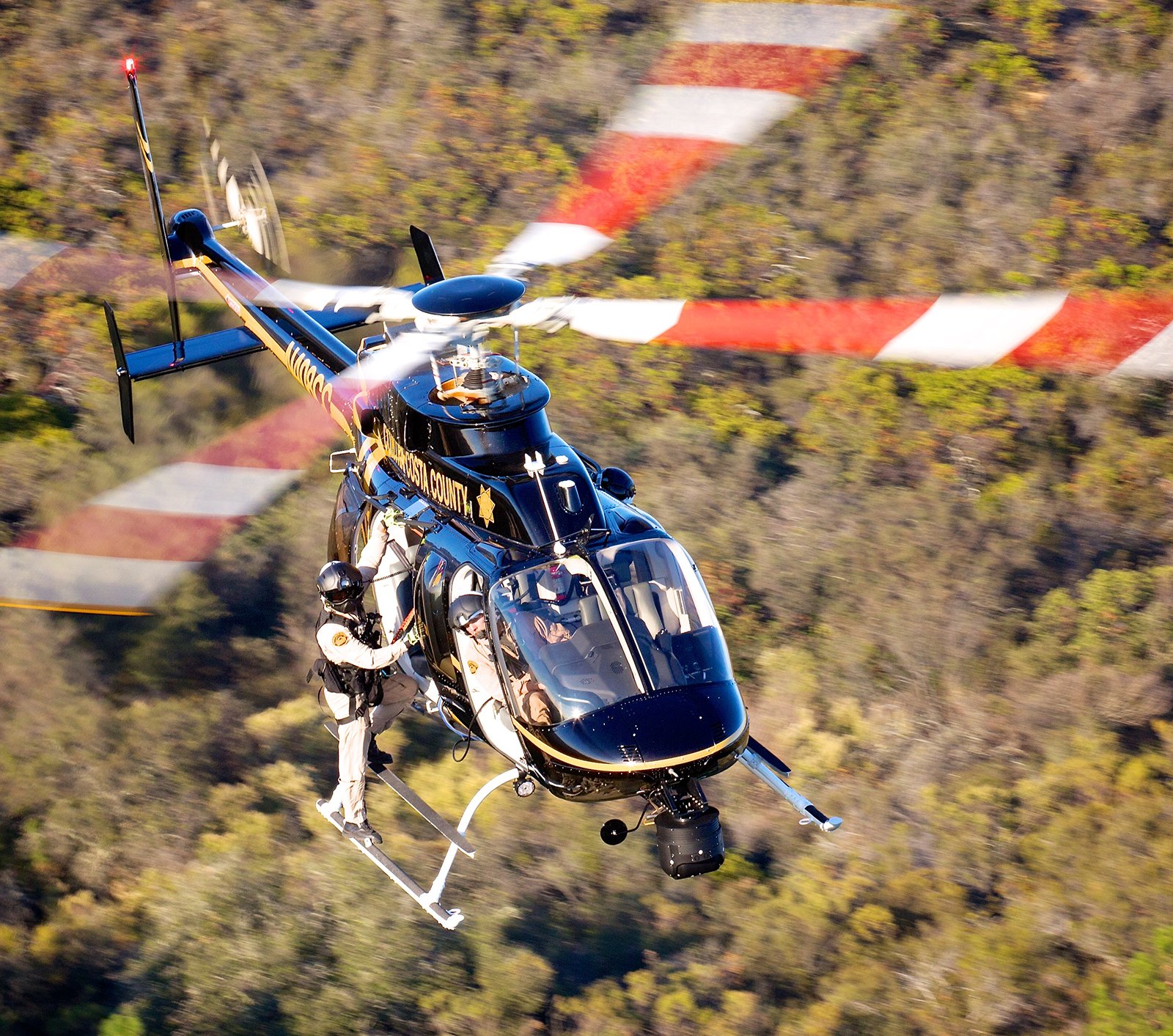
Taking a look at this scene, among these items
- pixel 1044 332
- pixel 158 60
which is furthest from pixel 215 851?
pixel 158 60

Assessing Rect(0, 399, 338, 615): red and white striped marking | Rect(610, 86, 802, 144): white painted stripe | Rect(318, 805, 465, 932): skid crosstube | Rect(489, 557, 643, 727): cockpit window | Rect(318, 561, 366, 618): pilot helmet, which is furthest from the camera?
Rect(0, 399, 338, 615): red and white striped marking

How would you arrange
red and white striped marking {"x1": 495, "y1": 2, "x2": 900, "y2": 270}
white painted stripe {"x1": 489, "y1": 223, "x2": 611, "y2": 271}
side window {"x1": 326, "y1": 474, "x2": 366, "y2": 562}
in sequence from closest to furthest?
white painted stripe {"x1": 489, "y1": 223, "x2": 611, "y2": 271} → side window {"x1": 326, "y1": 474, "x2": 366, "y2": 562} → red and white striped marking {"x1": 495, "y1": 2, "x2": 900, "y2": 270}

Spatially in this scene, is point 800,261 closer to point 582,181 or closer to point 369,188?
point 582,181

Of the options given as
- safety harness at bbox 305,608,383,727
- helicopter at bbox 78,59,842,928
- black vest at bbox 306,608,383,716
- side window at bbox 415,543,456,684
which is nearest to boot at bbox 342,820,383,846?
helicopter at bbox 78,59,842,928

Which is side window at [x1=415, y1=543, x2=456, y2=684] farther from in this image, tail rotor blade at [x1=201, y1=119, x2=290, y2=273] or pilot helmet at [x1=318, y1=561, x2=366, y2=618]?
tail rotor blade at [x1=201, y1=119, x2=290, y2=273]

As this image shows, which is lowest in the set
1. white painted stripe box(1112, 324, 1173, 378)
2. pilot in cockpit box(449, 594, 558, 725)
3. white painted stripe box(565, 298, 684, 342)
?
pilot in cockpit box(449, 594, 558, 725)

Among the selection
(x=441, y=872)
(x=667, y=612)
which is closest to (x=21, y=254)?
(x=441, y=872)

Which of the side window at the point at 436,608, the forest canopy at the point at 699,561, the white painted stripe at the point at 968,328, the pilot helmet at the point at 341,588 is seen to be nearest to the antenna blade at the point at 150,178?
the pilot helmet at the point at 341,588

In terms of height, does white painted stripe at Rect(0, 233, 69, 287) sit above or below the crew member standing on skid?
below
